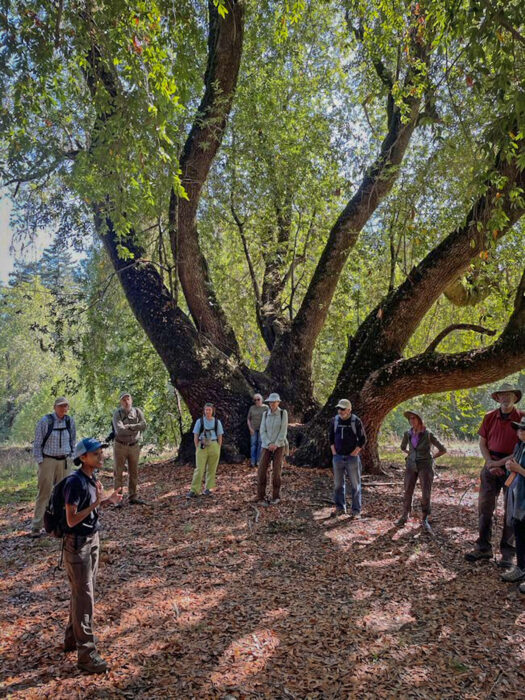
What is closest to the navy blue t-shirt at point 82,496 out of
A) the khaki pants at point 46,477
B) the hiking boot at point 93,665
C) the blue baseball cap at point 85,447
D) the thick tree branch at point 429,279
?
the blue baseball cap at point 85,447

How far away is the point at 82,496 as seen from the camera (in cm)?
398

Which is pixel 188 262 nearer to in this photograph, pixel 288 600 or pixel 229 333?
pixel 229 333

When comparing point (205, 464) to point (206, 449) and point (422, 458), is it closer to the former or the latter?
point (206, 449)

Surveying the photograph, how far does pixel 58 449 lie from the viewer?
7.37 metres

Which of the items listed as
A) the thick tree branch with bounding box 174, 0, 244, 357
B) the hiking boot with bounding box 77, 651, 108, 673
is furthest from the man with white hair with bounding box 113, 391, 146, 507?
the hiking boot with bounding box 77, 651, 108, 673

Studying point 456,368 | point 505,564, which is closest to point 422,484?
point 505,564

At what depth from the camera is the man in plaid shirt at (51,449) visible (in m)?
7.29

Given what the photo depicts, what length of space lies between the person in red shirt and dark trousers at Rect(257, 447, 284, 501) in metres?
3.24

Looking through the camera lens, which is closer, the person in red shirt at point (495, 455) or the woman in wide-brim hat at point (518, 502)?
the woman in wide-brim hat at point (518, 502)

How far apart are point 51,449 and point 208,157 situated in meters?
6.97

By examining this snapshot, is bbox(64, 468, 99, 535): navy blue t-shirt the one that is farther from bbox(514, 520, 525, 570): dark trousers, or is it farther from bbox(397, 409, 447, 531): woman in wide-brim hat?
bbox(397, 409, 447, 531): woman in wide-brim hat

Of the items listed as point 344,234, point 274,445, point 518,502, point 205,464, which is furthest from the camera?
point 344,234

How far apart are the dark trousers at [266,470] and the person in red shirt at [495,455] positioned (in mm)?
3241

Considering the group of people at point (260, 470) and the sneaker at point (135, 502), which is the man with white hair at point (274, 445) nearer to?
the group of people at point (260, 470)
